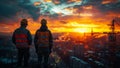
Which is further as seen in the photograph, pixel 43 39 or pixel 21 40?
pixel 43 39

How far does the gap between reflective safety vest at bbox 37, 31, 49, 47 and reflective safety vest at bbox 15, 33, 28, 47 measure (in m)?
0.79

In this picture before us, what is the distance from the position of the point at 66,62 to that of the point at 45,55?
81545mm

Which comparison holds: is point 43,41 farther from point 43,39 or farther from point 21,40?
point 21,40

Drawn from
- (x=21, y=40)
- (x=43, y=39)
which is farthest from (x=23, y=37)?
(x=43, y=39)

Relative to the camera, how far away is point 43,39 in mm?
11688

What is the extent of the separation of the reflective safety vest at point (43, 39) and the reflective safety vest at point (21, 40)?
Answer: 0.79 m

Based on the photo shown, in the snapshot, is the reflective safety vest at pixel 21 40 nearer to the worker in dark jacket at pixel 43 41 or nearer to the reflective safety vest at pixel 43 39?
the worker in dark jacket at pixel 43 41

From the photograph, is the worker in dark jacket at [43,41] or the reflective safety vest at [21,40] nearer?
the reflective safety vest at [21,40]

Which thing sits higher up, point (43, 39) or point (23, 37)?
point (23, 37)

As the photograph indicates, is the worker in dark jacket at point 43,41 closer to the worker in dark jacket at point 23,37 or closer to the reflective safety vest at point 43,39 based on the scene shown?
the reflective safety vest at point 43,39

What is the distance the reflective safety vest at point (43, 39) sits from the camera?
38.0 feet

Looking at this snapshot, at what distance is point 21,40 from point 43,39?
1293 millimetres

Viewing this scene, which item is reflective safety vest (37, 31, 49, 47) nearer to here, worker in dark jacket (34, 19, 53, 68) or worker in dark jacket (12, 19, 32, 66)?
worker in dark jacket (34, 19, 53, 68)

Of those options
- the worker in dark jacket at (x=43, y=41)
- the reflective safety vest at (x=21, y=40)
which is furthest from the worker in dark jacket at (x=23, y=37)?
the worker in dark jacket at (x=43, y=41)
